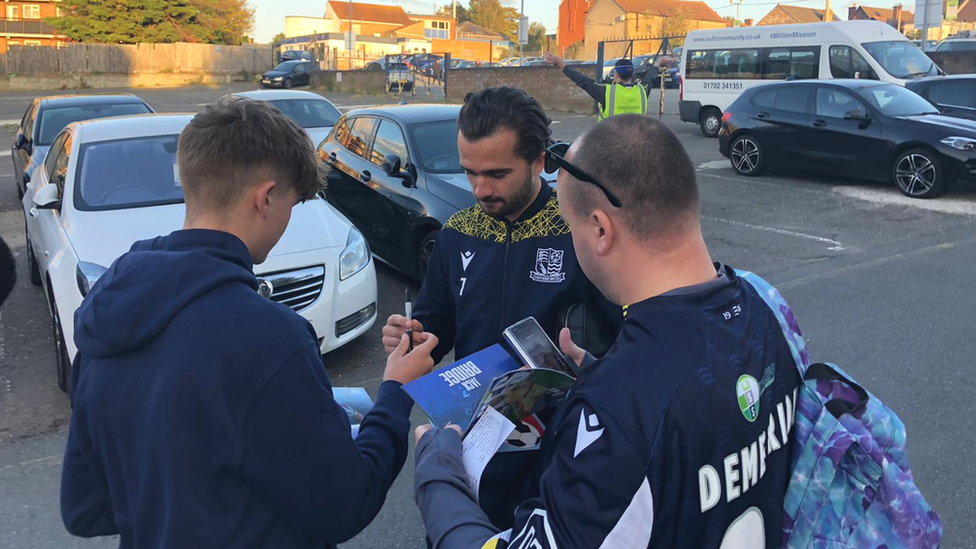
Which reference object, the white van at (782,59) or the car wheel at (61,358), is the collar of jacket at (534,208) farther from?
the white van at (782,59)

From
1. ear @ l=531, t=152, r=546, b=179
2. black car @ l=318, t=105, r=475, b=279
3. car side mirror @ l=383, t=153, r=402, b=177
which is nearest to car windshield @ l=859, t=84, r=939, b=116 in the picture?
black car @ l=318, t=105, r=475, b=279

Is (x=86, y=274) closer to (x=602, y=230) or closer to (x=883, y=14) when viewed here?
(x=602, y=230)

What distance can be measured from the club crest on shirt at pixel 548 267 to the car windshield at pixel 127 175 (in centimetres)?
414

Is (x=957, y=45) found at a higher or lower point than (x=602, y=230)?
higher

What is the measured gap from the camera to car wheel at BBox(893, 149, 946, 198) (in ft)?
34.7

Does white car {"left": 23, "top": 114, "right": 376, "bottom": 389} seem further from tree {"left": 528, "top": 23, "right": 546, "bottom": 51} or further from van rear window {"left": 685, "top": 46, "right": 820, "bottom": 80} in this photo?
tree {"left": 528, "top": 23, "right": 546, "bottom": 51}

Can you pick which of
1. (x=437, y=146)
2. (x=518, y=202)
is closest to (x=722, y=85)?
Result: (x=437, y=146)

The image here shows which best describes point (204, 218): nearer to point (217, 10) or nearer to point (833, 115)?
point (833, 115)

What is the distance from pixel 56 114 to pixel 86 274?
8076 mm

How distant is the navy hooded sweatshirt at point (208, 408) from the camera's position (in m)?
1.36

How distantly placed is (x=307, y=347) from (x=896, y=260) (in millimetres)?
7945

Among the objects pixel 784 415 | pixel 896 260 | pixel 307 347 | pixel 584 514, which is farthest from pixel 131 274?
pixel 896 260

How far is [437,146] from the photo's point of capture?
729 cm

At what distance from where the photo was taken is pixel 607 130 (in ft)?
4.67
